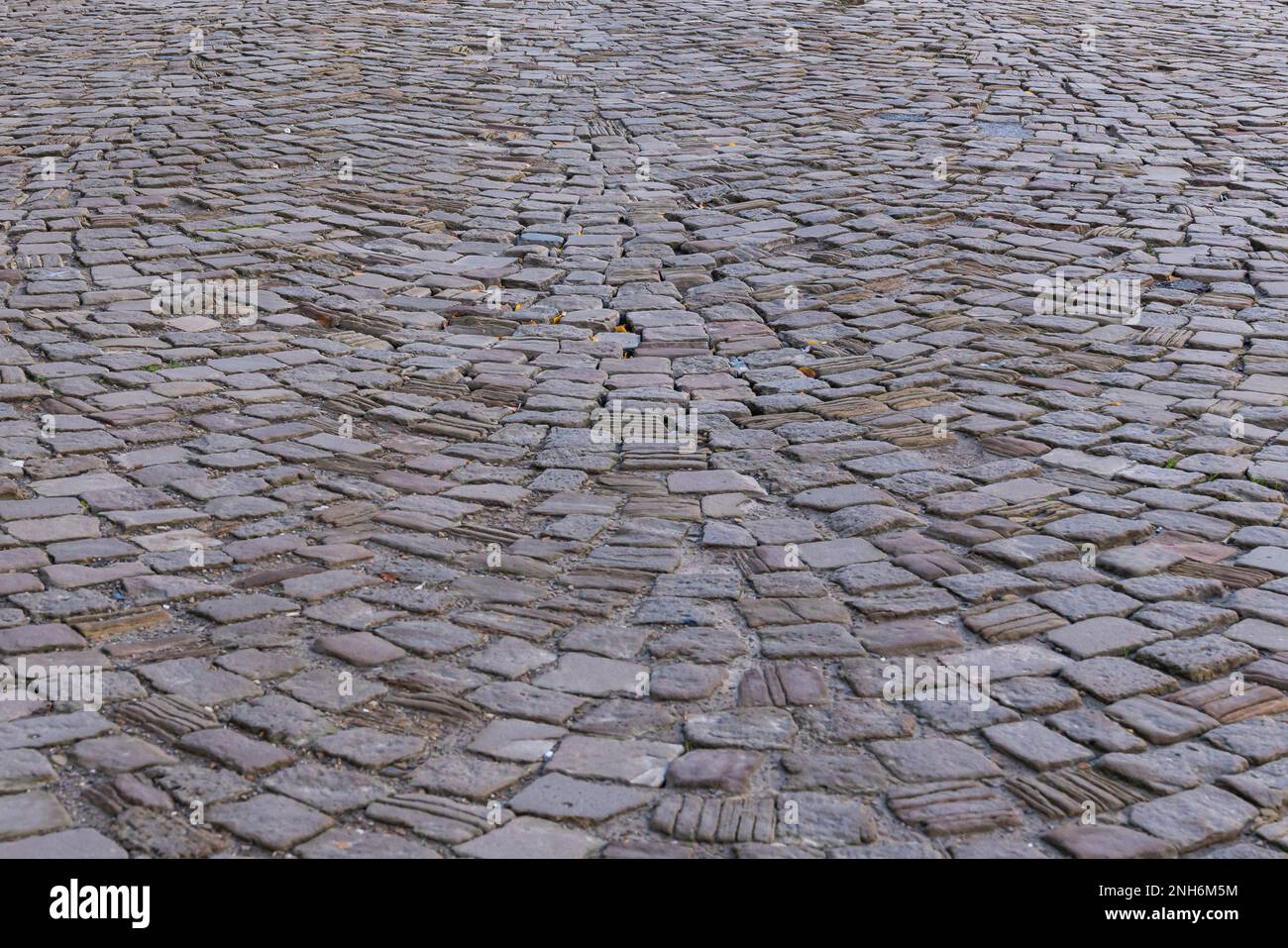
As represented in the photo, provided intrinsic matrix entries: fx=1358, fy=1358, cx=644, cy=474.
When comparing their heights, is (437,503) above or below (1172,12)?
below

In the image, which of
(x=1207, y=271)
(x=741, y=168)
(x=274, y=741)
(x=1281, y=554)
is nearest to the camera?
(x=274, y=741)

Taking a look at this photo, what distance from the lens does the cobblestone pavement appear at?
3.16 meters

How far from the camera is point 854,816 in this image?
3.04 m

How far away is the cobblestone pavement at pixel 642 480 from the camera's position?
3158mm

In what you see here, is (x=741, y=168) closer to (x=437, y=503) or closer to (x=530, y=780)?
(x=437, y=503)

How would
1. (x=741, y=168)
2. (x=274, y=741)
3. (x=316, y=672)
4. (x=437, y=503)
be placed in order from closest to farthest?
(x=274, y=741) < (x=316, y=672) < (x=437, y=503) < (x=741, y=168)

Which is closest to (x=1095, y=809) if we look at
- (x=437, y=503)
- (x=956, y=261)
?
(x=437, y=503)

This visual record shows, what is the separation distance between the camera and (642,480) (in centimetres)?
478

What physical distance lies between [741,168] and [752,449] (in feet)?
13.3

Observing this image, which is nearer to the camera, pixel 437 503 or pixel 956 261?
pixel 437 503

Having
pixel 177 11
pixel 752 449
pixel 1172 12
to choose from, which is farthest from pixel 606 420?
pixel 1172 12

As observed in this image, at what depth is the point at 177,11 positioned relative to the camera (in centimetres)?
1348

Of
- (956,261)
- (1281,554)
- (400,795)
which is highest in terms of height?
(956,261)

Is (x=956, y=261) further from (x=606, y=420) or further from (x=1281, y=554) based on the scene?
(x=1281, y=554)
